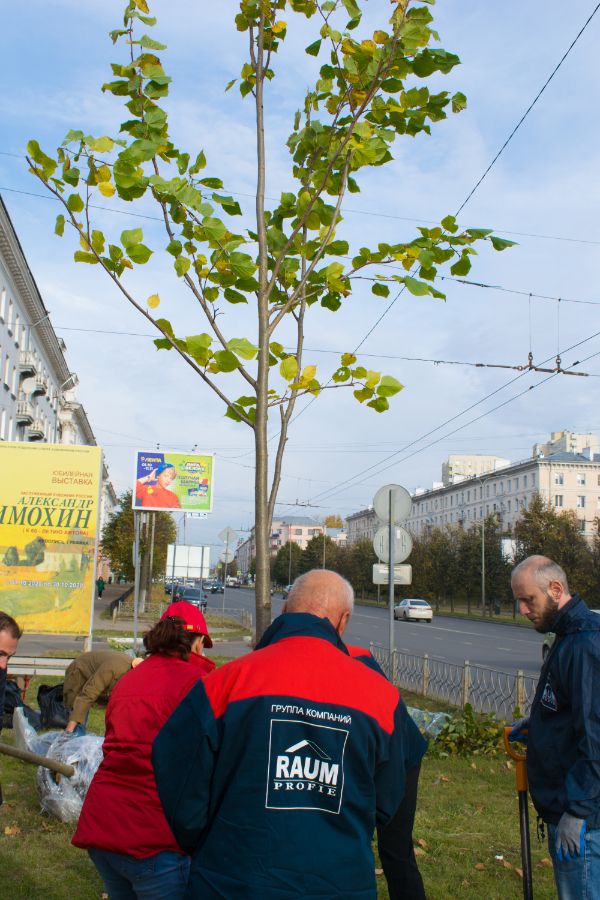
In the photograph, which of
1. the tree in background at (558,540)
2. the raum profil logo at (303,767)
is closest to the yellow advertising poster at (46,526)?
the raum profil logo at (303,767)

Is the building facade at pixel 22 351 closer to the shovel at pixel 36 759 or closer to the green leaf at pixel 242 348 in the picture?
the green leaf at pixel 242 348

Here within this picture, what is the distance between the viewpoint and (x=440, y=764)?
945 cm

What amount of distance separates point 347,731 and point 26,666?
43.5 ft

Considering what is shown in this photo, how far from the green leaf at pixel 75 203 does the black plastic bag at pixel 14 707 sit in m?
5.24

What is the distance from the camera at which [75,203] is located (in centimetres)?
369

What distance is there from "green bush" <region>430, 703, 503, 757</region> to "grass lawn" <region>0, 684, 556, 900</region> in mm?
1191

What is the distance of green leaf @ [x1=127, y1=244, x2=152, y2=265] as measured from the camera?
360 centimetres

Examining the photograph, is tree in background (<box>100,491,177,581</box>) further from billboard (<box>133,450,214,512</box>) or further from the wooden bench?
the wooden bench

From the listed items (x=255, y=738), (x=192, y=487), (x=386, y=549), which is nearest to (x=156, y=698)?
(x=255, y=738)

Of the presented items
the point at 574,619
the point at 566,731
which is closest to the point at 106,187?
the point at 574,619

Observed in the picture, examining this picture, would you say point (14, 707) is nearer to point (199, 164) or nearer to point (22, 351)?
point (199, 164)

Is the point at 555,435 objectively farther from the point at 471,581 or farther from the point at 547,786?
the point at 547,786

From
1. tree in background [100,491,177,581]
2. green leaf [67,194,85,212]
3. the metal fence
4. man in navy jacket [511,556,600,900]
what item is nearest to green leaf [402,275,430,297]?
man in navy jacket [511,556,600,900]

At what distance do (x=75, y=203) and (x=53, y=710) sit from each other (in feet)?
26.3
